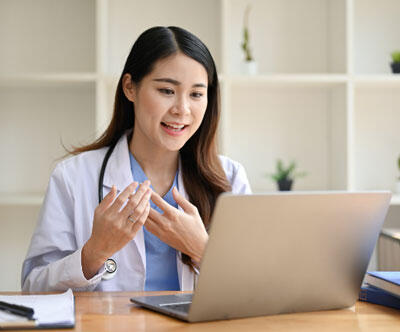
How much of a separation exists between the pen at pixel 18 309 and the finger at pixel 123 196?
1.13 feet

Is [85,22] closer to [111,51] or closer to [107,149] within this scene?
[111,51]

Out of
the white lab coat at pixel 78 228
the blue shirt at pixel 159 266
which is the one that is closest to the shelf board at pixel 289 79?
the white lab coat at pixel 78 228

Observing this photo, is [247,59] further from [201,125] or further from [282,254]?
[282,254]

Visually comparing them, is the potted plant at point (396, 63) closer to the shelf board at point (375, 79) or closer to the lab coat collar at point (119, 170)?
the shelf board at point (375, 79)

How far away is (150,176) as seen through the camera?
1.96 m

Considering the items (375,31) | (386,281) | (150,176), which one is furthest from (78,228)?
(375,31)

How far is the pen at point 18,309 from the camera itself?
3.33 feet

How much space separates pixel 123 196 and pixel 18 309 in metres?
0.35

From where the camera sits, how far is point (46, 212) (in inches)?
68.5

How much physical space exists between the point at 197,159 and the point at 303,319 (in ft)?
3.08

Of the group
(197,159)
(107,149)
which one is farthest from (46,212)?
(197,159)

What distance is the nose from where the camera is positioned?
178 centimetres

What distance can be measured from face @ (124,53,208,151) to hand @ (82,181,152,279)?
1.60 feet

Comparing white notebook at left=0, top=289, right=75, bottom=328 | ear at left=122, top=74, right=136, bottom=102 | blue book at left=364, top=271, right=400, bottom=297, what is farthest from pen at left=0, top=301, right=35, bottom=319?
ear at left=122, top=74, right=136, bottom=102
